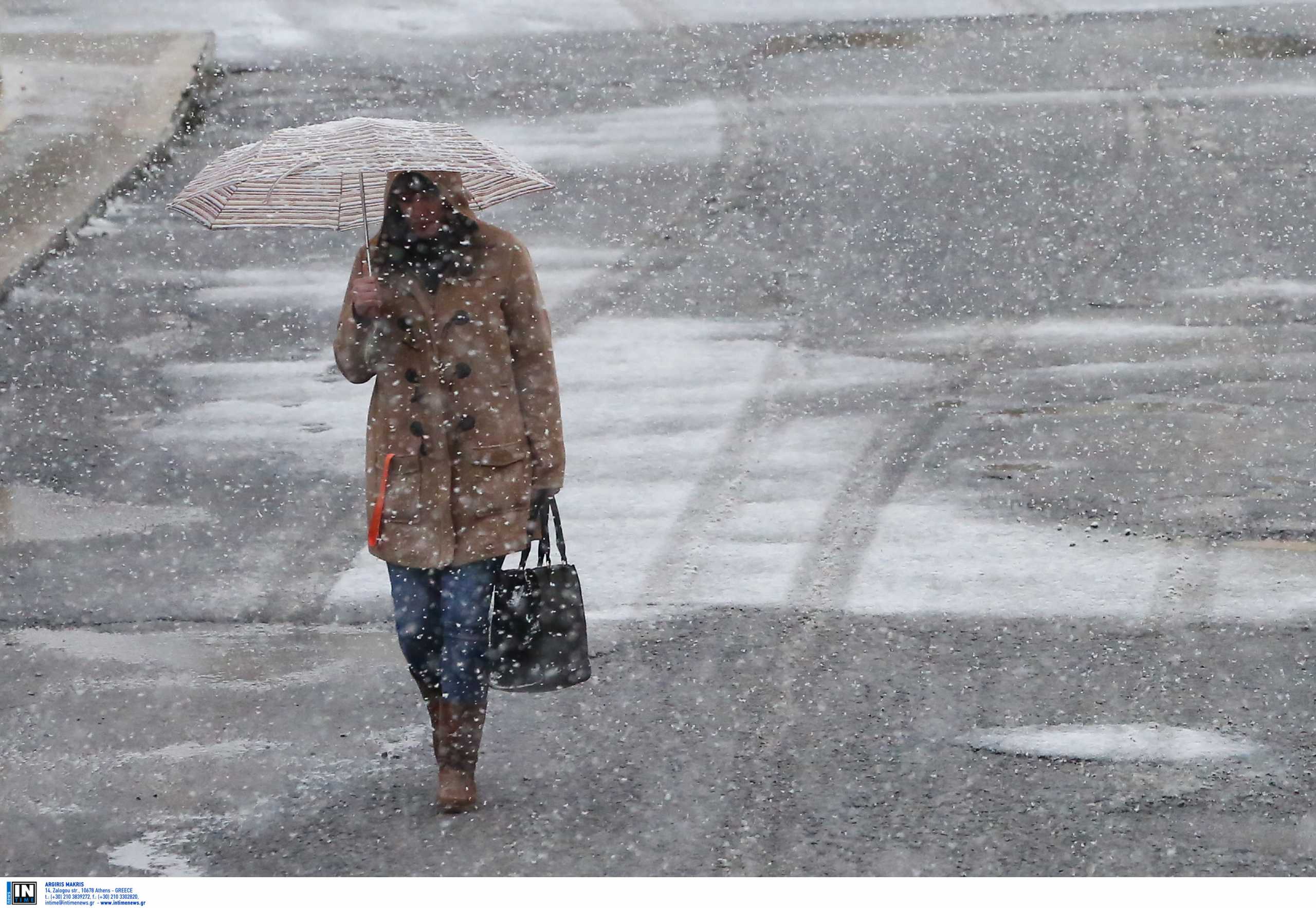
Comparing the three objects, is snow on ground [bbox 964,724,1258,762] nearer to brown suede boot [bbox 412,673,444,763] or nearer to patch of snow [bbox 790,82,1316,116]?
brown suede boot [bbox 412,673,444,763]

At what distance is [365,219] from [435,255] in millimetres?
258

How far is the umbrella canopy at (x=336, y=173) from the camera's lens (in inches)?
193

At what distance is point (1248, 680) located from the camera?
20.3 ft

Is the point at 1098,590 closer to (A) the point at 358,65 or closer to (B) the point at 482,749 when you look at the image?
(B) the point at 482,749

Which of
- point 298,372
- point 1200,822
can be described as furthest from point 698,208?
point 1200,822

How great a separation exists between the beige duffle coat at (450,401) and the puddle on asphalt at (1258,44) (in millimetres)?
11946

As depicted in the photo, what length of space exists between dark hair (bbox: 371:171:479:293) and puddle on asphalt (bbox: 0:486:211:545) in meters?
3.11

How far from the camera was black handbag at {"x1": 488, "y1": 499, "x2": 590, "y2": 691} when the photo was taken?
527 centimetres

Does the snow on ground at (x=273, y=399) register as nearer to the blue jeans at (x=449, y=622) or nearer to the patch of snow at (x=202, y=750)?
the patch of snow at (x=202, y=750)

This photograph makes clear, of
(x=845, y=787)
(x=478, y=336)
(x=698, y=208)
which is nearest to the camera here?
(x=478, y=336)

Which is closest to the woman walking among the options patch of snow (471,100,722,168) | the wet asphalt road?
the wet asphalt road

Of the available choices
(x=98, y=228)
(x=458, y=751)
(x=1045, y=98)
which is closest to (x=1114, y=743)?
(x=458, y=751)

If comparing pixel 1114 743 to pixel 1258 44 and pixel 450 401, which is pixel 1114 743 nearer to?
pixel 450 401

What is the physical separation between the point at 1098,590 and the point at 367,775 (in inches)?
115
